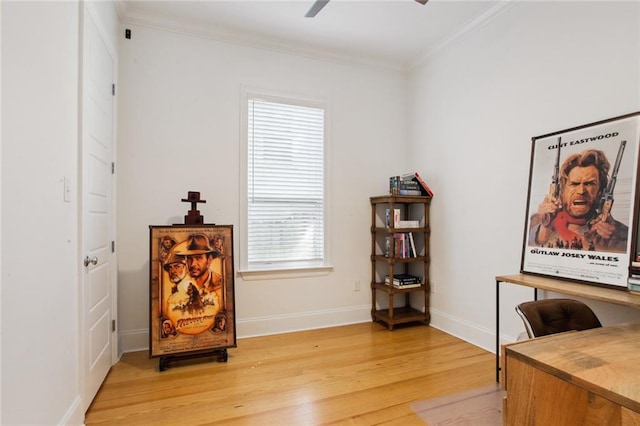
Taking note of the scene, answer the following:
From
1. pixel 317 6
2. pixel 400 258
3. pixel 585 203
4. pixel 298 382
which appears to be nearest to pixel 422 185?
pixel 400 258

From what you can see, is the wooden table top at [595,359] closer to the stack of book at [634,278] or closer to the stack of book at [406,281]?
the stack of book at [634,278]

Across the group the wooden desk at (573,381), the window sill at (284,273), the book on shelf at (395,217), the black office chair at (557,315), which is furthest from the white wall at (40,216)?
the book on shelf at (395,217)

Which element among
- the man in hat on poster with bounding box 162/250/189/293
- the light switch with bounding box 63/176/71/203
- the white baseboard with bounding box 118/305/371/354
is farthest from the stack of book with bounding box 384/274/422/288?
the light switch with bounding box 63/176/71/203

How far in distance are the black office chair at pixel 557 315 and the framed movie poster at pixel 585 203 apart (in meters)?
0.31

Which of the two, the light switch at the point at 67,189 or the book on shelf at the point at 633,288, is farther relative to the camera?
the book on shelf at the point at 633,288

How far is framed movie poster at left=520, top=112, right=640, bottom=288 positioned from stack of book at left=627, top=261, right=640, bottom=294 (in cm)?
8

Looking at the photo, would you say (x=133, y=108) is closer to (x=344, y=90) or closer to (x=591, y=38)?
(x=344, y=90)

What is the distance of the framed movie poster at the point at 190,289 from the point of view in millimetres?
2605

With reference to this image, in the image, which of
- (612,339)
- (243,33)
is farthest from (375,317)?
(243,33)

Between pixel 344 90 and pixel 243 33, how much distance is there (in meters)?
1.20

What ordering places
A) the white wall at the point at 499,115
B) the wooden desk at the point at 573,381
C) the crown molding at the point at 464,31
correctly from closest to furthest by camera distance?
the wooden desk at the point at 573,381 < the white wall at the point at 499,115 < the crown molding at the point at 464,31

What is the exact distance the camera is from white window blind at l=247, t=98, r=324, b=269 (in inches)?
134

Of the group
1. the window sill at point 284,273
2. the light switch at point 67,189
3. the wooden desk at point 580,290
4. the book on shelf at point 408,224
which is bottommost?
the window sill at point 284,273

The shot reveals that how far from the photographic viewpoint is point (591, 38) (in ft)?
7.50
